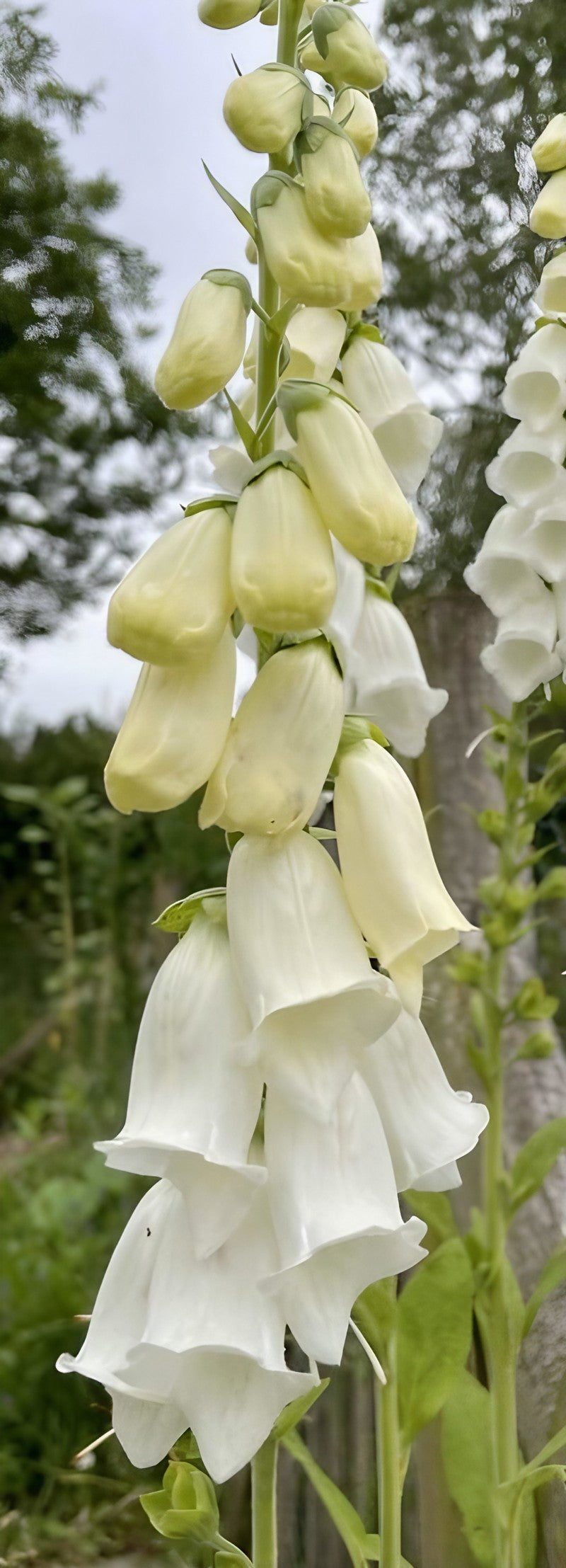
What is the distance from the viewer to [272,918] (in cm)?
24

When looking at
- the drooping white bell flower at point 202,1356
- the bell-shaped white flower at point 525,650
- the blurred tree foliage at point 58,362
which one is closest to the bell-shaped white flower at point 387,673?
the bell-shaped white flower at point 525,650

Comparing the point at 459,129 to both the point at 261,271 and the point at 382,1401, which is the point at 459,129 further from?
the point at 382,1401

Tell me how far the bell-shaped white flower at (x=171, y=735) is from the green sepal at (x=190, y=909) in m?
0.04

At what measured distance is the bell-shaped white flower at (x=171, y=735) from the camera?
9.3 inches

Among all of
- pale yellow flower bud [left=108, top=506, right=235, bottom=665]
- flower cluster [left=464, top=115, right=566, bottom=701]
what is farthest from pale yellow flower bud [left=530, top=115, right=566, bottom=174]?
pale yellow flower bud [left=108, top=506, right=235, bottom=665]

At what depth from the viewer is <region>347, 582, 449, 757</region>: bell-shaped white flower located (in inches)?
13.6

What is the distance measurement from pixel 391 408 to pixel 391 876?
0.15m

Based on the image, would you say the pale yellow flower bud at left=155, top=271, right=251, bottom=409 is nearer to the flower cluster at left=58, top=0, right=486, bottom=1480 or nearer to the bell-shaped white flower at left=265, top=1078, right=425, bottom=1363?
the flower cluster at left=58, top=0, right=486, bottom=1480

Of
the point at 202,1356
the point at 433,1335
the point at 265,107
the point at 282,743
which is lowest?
the point at 433,1335

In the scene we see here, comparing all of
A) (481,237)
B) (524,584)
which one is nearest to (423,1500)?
(524,584)

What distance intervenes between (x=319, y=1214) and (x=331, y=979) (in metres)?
0.05

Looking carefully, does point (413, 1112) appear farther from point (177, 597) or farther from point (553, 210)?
point (553, 210)

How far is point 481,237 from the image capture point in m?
0.53

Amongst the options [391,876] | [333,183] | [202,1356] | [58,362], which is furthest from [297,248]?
[58,362]
